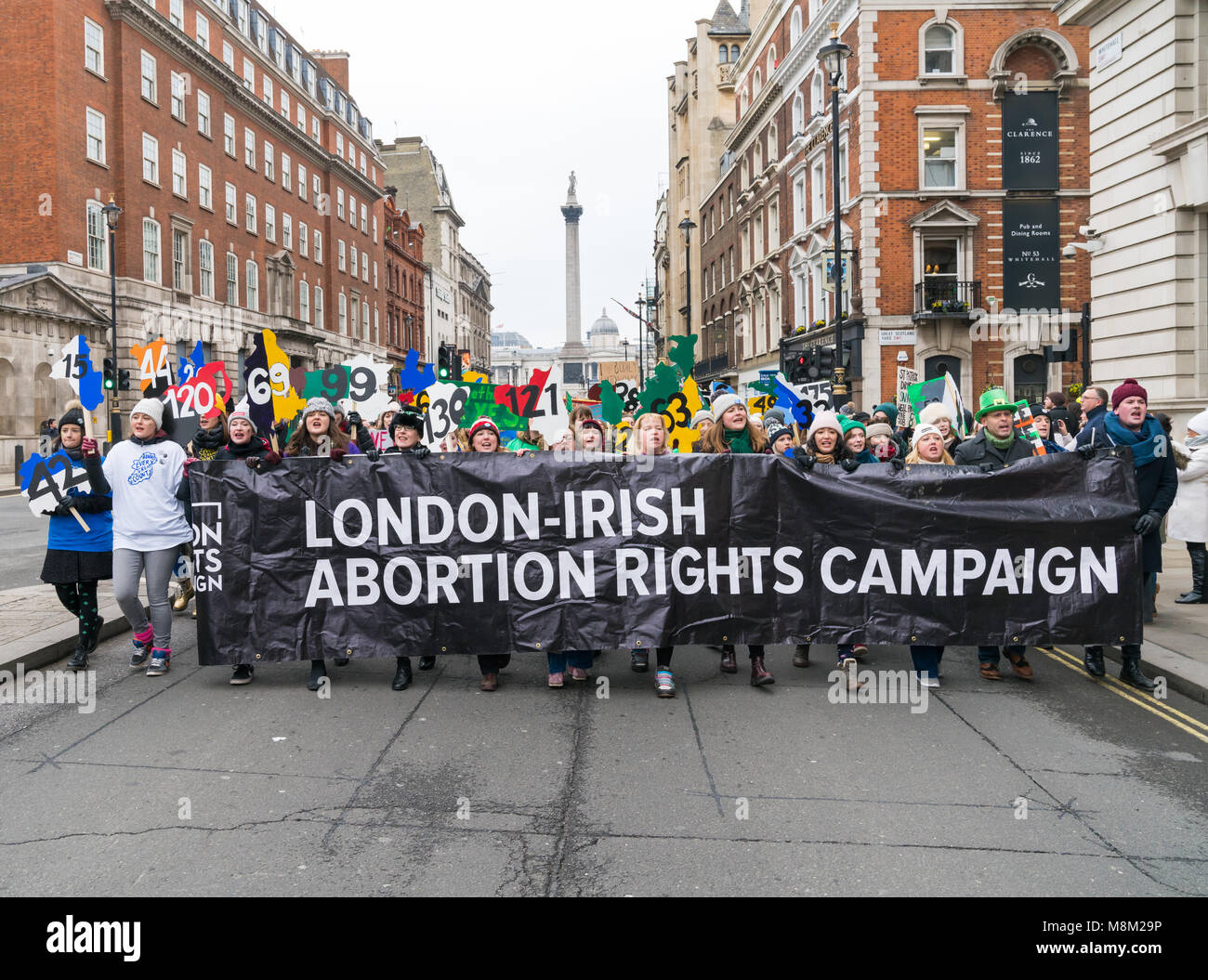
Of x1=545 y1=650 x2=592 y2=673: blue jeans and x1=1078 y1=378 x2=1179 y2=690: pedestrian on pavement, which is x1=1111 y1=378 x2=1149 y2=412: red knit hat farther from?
x1=545 y1=650 x2=592 y2=673: blue jeans

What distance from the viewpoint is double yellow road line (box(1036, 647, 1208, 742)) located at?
19.0 feet

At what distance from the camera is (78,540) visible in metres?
7.06

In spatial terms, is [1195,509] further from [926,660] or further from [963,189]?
[963,189]

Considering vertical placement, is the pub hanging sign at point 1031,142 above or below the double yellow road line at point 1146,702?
above

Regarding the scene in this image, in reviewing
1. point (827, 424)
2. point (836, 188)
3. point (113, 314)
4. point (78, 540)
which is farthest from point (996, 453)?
point (113, 314)

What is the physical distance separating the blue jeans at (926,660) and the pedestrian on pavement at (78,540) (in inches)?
224

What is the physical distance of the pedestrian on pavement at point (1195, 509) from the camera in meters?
9.38

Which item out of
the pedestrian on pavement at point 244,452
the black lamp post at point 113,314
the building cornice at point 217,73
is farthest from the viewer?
the building cornice at point 217,73

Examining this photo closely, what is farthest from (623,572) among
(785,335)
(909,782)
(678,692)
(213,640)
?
(785,335)

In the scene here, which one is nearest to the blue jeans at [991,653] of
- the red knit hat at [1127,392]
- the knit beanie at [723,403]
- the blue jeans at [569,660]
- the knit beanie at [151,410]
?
the red knit hat at [1127,392]

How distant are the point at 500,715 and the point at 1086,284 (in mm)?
30900

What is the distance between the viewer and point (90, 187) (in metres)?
33.2

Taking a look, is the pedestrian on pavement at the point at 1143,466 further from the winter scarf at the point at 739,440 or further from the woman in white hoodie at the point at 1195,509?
the winter scarf at the point at 739,440

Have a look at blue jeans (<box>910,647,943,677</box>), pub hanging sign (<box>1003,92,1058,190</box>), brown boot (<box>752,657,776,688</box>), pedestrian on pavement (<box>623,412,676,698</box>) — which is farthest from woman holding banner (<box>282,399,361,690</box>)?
pub hanging sign (<box>1003,92,1058,190</box>)
